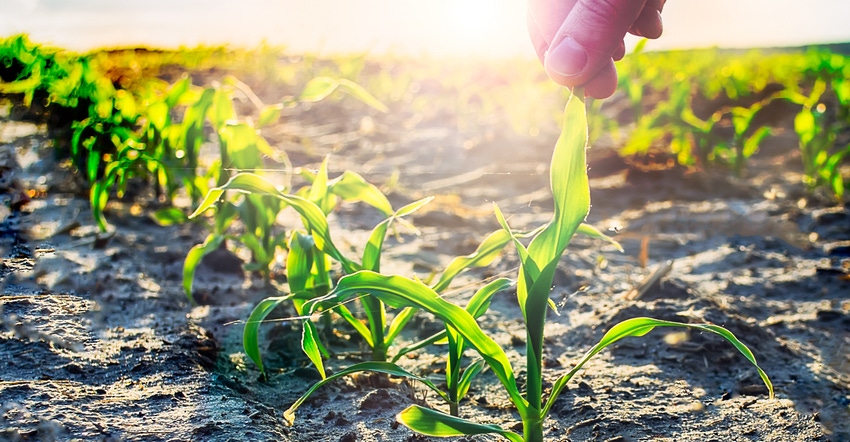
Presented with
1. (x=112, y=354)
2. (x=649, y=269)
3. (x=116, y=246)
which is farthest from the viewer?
(x=649, y=269)

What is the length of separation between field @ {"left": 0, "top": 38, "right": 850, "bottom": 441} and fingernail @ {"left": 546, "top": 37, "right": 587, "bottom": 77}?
8 centimetres

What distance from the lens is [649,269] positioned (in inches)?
111

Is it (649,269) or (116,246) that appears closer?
(116,246)

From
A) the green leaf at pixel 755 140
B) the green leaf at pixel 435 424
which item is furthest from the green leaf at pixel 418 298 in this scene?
the green leaf at pixel 755 140

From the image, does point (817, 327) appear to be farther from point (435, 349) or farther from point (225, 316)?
point (225, 316)

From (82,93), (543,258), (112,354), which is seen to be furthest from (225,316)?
(82,93)

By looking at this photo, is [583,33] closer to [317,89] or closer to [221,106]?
[317,89]

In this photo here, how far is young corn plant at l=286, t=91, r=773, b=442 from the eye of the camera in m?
1.16

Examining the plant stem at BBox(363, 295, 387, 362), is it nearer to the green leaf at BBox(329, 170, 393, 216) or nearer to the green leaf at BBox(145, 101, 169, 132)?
the green leaf at BBox(329, 170, 393, 216)

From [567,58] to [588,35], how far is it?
0.05 meters

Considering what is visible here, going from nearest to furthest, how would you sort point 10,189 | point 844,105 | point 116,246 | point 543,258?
point 543,258, point 10,189, point 116,246, point 844,105

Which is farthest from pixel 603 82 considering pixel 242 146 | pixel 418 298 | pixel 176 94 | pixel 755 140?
pixel 755 140

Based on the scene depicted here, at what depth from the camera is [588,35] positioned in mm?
1090

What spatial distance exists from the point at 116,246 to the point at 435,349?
128 cm
